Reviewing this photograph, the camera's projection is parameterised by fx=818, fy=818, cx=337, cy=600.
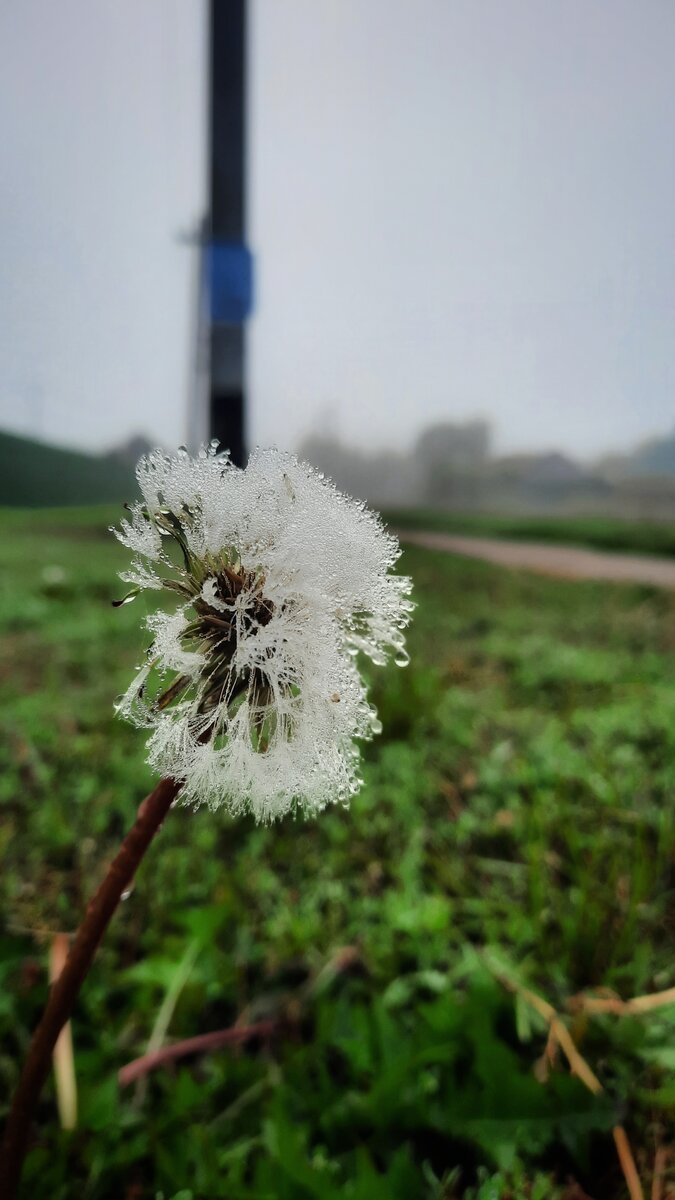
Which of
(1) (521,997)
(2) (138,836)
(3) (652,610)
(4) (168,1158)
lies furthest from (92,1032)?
(3) (652,610)

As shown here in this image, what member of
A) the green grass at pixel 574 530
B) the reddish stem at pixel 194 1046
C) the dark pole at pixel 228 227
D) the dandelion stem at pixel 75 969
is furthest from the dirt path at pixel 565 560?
the dandelion stem at pixel 75 969

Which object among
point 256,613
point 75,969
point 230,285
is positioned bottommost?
point 75,969

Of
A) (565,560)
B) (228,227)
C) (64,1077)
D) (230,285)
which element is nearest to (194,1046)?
(64,1077)

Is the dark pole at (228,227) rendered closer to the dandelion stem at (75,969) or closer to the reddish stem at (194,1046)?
the reddish stem at (194,1046)

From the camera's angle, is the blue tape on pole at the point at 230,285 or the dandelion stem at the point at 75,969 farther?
the blue tape on pole at the point at 230,285

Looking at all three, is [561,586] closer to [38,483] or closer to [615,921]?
[38,483]

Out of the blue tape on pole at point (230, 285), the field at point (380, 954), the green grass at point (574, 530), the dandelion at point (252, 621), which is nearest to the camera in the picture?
the dandelion at point (252, 621)

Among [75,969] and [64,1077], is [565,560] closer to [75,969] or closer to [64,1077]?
[64,1077]
